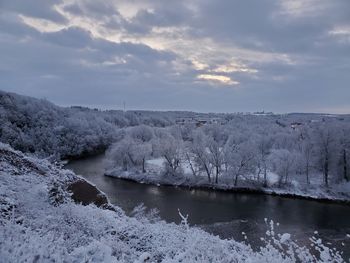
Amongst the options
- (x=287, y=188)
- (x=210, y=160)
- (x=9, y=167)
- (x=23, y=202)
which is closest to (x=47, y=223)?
Answer: (x=23, y=202)

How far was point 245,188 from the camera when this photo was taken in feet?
120

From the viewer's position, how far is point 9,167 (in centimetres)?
1169

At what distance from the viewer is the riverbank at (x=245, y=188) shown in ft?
109

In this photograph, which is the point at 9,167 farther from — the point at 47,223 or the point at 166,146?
the point at 166,146

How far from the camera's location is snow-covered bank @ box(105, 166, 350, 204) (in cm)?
3350

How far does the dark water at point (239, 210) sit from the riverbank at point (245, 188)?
54.9 inches

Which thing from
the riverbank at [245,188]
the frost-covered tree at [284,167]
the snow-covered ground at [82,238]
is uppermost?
the snow-covered ground at [82,238]

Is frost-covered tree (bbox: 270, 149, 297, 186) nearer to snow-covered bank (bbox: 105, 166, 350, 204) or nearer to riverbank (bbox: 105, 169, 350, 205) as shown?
snow-covered bank (bbox: 105, 166, 350, 204)

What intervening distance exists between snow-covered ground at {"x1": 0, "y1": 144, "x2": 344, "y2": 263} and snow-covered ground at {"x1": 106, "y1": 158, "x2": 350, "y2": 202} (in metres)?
26.7

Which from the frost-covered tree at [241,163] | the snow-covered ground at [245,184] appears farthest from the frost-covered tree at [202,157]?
the frost-covered tree at [241,163]

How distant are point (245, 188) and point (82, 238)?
100ft

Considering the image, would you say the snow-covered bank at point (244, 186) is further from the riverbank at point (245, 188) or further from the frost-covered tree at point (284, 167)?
the frost-covered tree at point (284, 167)

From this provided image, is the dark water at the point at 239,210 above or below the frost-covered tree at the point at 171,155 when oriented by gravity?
below

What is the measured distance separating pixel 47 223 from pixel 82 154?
52897mm
